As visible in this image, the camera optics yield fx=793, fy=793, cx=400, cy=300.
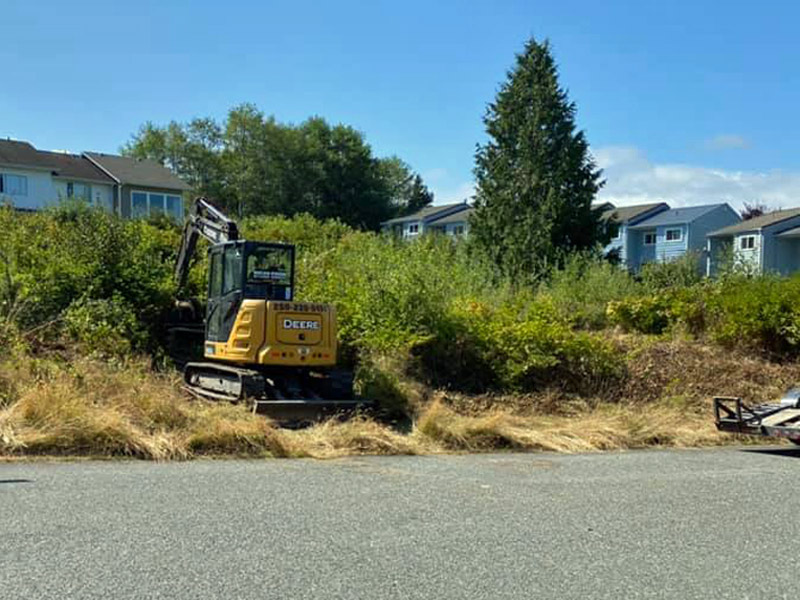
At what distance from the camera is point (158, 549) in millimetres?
5758

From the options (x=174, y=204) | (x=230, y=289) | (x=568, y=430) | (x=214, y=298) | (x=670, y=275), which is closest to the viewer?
(x=568, y=430)

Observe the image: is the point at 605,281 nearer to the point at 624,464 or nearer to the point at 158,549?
the point at 624,464

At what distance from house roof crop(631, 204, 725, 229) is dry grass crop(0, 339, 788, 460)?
145ft

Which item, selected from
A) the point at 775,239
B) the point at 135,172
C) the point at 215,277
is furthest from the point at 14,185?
the point at 775,239

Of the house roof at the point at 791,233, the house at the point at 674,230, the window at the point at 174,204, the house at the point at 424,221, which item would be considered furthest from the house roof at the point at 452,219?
the house roof at the point at 791,233

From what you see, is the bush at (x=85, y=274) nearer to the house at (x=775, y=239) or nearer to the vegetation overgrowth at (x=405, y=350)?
the vegetation overgrowth at (x=405, y=350)

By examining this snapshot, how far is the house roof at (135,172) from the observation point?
5769cm

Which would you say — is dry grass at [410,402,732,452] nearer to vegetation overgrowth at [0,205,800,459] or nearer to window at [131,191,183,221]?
vegetation overgrowth at [0,205,800,459]

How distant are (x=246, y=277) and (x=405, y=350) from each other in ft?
11.7

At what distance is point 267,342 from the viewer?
12.5 metres

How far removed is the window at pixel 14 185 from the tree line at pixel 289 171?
1664 centimetres

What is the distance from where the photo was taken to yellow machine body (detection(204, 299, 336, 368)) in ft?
41.0

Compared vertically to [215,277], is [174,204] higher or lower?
higher

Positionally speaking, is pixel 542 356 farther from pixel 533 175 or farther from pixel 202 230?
pixel 533 175
